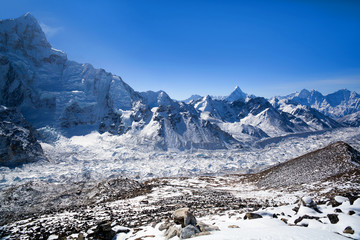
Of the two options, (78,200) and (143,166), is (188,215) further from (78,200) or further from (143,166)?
(143,166)

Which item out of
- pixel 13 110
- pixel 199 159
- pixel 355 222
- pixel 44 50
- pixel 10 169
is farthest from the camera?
pixel 44 50

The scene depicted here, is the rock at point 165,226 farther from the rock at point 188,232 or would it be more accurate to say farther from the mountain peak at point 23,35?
the mountain peak at point 23,35

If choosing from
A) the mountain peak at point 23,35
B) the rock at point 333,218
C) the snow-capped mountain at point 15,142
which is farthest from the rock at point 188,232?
the mountain peak at point 23,35

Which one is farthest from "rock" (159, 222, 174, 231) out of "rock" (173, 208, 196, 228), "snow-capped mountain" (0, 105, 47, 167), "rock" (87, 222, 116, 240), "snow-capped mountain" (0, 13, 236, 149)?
"snow-capped mountain" (0, 13, 236, 149)

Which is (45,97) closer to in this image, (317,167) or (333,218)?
(317,167)

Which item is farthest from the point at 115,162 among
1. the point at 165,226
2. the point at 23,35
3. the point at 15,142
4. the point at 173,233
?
the point at 23,35

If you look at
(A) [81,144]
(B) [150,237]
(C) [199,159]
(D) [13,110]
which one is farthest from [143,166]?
(B) [150,237]

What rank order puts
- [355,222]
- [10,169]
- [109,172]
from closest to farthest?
[355,222] < [10,169] < [109,172]
